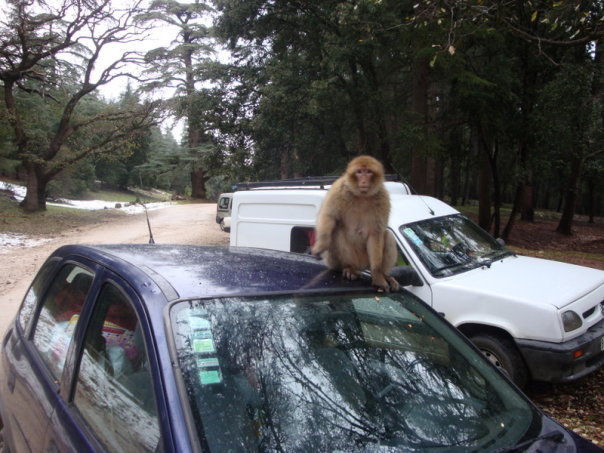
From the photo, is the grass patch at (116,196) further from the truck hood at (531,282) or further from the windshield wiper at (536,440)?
the windshield wiper at (536,440)

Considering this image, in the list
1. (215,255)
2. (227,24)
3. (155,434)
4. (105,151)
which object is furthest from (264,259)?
(105,151)

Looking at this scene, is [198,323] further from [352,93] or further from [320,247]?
[352,93]

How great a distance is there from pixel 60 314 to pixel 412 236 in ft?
11.5

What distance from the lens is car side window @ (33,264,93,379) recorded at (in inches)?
92.3

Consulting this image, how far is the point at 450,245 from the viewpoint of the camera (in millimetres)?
5152

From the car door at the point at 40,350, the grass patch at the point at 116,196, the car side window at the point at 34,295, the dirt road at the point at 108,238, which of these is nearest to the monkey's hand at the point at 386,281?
the car door at the point at 40,350

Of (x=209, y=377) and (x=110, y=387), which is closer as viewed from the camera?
(x=209, y=377)

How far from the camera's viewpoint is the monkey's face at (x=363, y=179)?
376 centimetres

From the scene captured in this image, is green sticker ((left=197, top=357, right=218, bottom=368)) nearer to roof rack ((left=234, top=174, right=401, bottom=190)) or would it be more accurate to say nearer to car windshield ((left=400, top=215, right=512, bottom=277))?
car windshield ((left=400, top=215, right=512, bottom=277))

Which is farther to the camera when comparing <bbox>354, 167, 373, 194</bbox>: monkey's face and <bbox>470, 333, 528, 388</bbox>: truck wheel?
<bbox>470, 333, 528, 388</bbox>: truck wheel

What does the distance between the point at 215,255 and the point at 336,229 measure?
1.24 m

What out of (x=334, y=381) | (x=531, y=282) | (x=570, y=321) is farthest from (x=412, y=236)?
(x=334, y=381)

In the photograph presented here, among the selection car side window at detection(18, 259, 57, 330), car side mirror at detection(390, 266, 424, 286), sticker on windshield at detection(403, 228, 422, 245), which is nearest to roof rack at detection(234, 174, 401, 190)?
sticker on windshield at detection(403, 228, 422, 245)

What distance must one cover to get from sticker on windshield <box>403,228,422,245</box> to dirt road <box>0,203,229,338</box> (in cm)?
540
